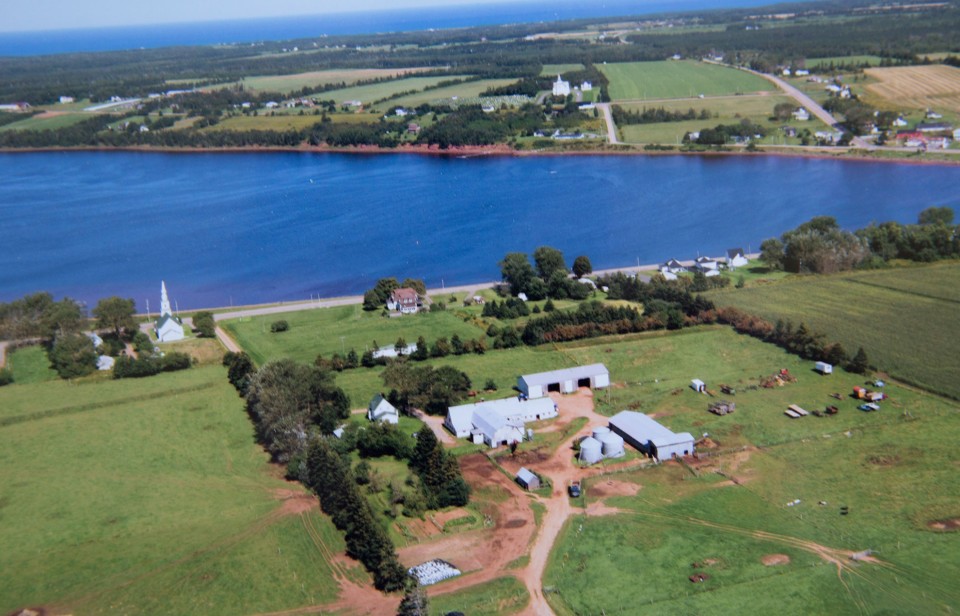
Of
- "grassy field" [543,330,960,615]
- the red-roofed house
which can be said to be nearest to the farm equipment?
"grassy field" [543,330,960,615]

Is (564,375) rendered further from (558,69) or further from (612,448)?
(558,69)

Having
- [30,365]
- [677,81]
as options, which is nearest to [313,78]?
[677,81]

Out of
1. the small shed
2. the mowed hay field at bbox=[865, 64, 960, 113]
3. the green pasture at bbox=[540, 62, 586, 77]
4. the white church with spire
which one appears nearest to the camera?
the small shed

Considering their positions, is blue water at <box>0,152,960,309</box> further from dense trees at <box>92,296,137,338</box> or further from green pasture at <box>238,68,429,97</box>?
green pasture at <box>238,68,429,97</box>

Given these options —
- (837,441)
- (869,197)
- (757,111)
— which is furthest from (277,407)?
(757,111)

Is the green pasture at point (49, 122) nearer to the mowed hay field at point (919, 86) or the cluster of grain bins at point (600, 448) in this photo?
the mowed hay field at point (919, 86)

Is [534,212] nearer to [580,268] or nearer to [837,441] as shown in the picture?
[580,268]
